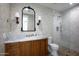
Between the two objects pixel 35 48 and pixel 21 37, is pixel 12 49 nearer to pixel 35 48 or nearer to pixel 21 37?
pixel 21 37

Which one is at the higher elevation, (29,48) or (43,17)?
(43,17)

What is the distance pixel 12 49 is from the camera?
2.28 meters

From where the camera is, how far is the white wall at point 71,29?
2.35 meters

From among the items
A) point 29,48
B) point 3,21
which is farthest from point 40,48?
point 3,21

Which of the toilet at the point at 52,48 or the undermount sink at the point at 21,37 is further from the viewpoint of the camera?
the toilet at the point at 52,48

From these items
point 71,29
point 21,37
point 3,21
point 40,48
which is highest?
point 3,21

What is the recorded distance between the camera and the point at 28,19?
236 cm

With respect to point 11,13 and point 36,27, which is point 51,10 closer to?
point 36,27

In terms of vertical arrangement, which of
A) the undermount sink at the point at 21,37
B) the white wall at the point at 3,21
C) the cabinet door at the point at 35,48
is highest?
the white wall at the point at 3,21

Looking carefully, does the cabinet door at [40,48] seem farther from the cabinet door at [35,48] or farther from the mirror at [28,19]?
the mirror at [28,19]

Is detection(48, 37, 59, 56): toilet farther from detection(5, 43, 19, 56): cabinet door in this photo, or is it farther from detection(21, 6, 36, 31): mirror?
detection(5, 43, 19, 56): cabinet door

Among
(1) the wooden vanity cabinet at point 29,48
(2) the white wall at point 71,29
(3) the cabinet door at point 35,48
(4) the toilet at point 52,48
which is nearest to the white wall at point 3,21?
(1) the wooden vanity cabinet at point 29,48

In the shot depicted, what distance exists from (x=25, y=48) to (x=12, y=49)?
0.27m

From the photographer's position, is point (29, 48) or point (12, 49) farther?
point (29, 48)
